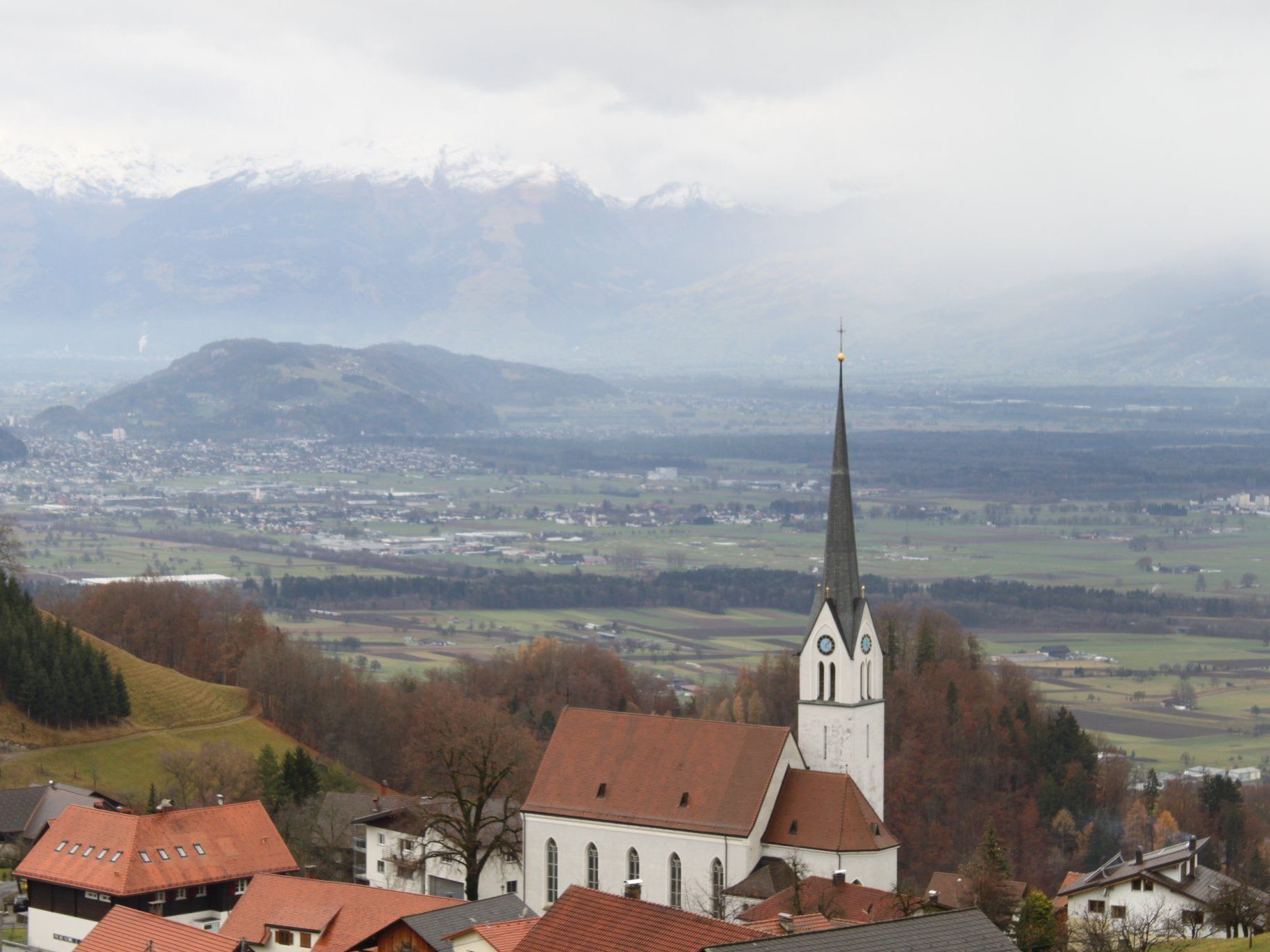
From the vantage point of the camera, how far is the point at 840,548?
277 feet

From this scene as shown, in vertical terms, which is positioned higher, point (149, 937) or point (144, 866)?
point (149, 937)

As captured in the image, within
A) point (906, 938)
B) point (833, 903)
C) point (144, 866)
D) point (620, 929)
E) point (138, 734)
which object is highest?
point (906, 938)

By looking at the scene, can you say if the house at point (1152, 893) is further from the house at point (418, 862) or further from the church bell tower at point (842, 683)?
the house at point (418, 862)

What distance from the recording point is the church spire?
273 ft

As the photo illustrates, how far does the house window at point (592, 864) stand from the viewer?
78625 mm

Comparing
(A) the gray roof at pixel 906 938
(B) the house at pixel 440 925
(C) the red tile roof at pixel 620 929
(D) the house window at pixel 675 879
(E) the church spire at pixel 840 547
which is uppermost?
(E) the church spire at pixel 840 547

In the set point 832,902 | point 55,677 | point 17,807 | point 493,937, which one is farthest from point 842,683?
point 55,677

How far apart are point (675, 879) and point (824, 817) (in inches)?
225

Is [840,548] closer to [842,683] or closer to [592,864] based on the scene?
[842,683]

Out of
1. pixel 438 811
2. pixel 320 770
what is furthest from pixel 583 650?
pixel 438 811

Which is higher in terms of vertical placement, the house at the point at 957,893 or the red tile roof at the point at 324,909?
the red tile roof at the point at 324,909

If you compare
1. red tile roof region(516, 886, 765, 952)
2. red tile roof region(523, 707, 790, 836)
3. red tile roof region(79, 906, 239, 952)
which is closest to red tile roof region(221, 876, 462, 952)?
red tile roof region(79, 906, 239, 952)

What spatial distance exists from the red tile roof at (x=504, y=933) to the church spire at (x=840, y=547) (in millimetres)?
30787

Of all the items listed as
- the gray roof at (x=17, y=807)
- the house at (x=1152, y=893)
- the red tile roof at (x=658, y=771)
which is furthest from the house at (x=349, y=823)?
the house at (x=1152, y=893)
